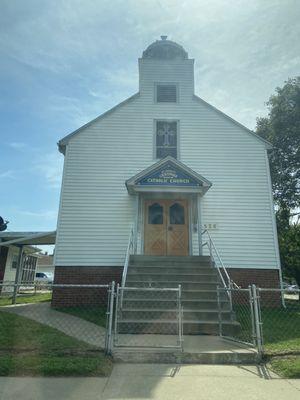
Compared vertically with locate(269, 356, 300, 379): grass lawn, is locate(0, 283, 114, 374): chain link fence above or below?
above

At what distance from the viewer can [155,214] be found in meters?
13.0

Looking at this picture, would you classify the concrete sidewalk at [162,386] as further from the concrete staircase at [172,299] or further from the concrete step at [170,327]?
the concrete staircase at [172,299]

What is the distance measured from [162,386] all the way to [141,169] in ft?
31.2

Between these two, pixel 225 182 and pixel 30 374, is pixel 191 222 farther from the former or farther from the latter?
pixel 30 374

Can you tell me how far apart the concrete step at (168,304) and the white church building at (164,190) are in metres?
2.20

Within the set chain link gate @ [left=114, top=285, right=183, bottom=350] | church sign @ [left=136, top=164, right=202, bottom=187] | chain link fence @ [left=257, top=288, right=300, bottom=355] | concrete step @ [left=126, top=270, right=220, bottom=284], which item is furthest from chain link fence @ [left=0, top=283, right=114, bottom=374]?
church sign @ [left=136, top=164, right=202, bottom=187]

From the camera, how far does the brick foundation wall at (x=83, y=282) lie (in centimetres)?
1164

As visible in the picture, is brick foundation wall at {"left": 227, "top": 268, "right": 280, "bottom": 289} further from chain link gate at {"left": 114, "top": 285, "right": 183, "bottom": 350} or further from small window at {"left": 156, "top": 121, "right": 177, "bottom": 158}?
small window at {"left": 156, "top": 121, "right": 177, "bottom": 158}

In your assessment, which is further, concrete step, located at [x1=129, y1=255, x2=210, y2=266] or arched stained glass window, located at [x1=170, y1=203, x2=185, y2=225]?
arched stained glass window, located at [x1=170, y1=203, x2=185, y2=225]

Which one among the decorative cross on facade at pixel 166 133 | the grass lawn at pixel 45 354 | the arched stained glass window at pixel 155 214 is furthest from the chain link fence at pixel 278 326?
the decorative cross on facade at pixel 166 133

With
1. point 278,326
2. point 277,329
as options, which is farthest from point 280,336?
point 278,326

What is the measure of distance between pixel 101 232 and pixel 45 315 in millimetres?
3572

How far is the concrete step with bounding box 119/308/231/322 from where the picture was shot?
326 inches

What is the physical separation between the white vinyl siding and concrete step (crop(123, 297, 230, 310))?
353cm
